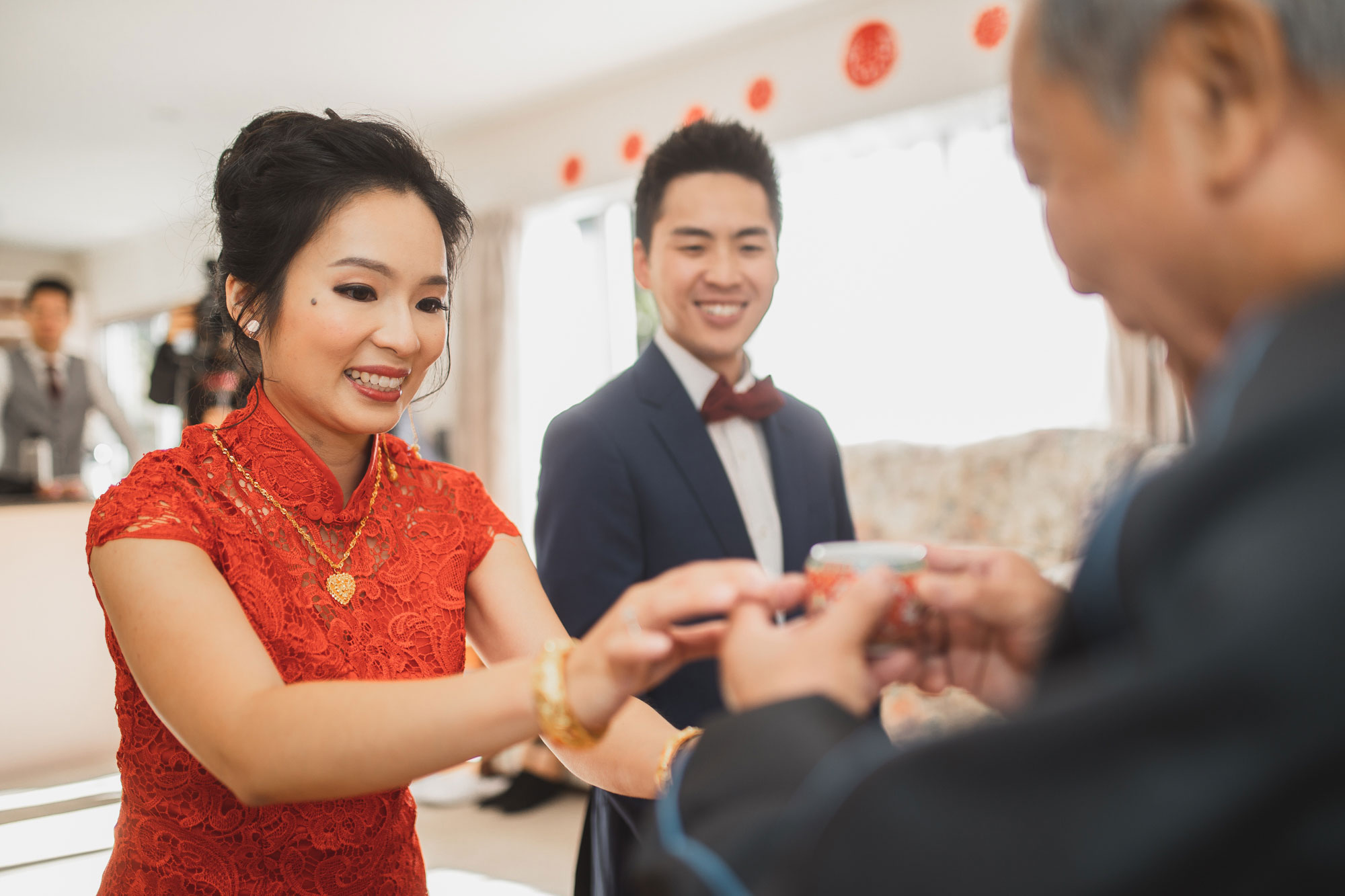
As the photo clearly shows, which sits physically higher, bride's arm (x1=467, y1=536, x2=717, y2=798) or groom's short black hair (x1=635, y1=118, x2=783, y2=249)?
groom's short black hair (x1=635, y1=118, x2=783, y2=249)

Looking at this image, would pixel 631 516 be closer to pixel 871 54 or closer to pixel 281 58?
pixel 871 54

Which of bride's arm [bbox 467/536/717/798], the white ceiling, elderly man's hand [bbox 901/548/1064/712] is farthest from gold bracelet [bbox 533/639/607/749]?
the white ceiling

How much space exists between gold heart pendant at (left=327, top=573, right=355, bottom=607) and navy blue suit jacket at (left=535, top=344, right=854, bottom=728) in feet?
1.16

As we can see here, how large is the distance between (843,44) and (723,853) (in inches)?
226

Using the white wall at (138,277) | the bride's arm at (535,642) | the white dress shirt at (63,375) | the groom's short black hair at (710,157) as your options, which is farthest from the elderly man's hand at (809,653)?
the white wall at (138,277)

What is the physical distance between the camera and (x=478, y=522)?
58.9 inches

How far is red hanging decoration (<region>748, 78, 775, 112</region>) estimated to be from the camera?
591 centimetres

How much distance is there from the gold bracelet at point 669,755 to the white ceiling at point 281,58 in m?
5.22

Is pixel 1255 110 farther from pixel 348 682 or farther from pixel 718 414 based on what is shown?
pixel 718 414

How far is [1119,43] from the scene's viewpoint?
22.5 inches

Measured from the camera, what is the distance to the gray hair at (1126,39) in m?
0.53

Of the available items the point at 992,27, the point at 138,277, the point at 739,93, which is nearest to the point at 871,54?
the point at 992,27

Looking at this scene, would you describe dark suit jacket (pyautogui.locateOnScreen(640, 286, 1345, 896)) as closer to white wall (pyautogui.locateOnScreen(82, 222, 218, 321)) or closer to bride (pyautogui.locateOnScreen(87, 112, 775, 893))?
bride (pyautogui.locateOnScreen(87, 112, 775, 893))

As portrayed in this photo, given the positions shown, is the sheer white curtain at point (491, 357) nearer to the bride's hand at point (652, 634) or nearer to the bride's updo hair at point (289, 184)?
the bride's updo hair at point (289, 184)
